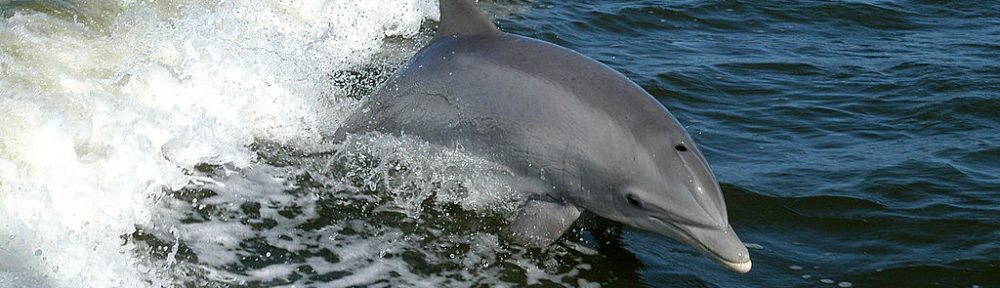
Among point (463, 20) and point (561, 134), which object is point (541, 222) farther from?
point (463, 20)

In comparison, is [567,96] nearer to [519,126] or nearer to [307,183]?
[519,126]

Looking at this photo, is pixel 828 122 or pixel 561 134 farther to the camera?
pixel 828 122

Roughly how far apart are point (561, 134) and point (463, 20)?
3.98ft

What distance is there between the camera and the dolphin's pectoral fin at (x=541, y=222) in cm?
700

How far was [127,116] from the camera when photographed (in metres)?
8.09

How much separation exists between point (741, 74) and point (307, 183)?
592cm

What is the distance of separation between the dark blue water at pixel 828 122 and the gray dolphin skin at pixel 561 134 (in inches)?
22.8

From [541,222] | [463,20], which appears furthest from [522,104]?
[463,20]

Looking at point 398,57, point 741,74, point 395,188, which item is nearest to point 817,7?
point 741,74

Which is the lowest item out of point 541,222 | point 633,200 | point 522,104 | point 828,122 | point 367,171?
point 828,122

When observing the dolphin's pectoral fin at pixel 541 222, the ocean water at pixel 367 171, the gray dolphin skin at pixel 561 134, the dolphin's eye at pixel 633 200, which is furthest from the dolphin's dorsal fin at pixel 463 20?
the dolphin's eye at pixel 633 200

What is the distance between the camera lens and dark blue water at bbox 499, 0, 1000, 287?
731 centimetres

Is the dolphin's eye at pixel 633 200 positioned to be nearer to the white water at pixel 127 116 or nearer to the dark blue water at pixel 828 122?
the dark blue water at pixel 828 122

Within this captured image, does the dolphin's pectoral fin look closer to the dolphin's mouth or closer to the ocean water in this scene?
the ocean water
